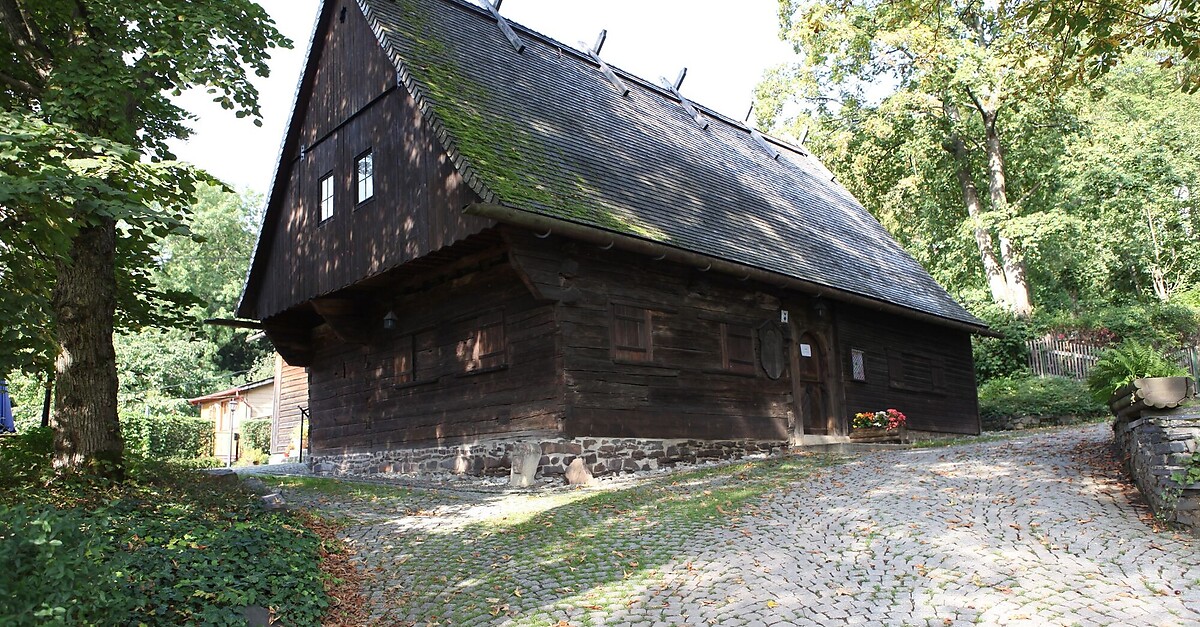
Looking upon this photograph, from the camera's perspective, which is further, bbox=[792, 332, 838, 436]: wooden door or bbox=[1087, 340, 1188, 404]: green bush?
bbox=[792, 332, 838, 436]: wooden door

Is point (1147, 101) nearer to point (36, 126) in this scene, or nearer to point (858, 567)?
point (858, 567)

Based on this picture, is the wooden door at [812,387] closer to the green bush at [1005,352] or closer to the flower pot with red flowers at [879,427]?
the flower pot with red flowers at [879,427]

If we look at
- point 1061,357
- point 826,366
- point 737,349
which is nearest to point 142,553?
point 737,349

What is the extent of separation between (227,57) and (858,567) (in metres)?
9.18

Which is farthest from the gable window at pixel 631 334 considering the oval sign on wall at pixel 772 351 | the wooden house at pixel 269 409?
the wooden house at pixel 269 409

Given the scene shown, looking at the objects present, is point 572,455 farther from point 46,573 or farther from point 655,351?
point 46,573

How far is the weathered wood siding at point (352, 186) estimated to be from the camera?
12.9 m

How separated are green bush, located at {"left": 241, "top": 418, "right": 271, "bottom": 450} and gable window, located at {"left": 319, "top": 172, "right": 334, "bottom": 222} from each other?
18.9m

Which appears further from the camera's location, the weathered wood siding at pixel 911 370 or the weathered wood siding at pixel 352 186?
the weathered wood siding at pixel 911 370

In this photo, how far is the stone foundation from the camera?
1204 centimetres

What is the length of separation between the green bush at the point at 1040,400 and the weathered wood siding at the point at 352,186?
16.9 m

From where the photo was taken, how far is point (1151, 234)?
110 ft

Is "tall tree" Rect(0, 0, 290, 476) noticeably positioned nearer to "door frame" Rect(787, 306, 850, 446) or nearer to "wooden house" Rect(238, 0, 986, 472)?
"wooden house" Rect(238, 0, 986, 472)

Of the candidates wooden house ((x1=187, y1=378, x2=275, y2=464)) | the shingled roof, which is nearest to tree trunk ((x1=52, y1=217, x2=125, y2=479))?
the shingled roof
